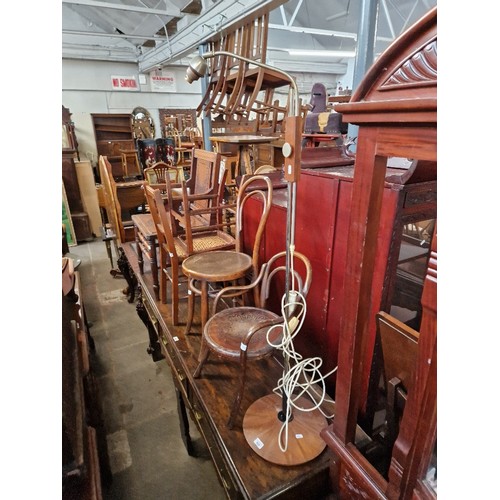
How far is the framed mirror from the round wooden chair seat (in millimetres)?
8494

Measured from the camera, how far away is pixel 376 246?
762 mm

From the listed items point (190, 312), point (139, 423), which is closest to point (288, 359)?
point (190, 312)

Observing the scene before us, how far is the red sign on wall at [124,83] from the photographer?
8414mm

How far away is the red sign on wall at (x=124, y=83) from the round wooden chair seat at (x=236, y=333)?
29.4 feet

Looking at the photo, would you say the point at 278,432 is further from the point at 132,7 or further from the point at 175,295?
the point at 132,7

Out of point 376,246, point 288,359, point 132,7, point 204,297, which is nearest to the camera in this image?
point 376,246

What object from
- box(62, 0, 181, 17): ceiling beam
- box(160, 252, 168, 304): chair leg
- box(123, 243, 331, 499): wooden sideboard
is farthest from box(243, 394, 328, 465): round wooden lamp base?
box(62, 0, 181, 17): ceiling beam

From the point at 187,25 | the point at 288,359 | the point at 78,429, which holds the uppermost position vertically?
the point at 187,25

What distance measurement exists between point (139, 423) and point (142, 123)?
8.37 meters

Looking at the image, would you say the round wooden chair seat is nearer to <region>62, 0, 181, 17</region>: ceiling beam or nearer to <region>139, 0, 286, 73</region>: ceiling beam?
<region>139, 0, 286, 73</region>: ceiling beam

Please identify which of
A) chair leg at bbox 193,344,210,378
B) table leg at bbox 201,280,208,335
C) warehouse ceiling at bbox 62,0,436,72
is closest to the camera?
chair leg at bbox 193,344,210,378

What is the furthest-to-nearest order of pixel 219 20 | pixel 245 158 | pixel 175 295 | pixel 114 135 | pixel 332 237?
→ pixel 114 135, pixel 245 158, pixel 219 20, pixel 175 295, pixel 332 237

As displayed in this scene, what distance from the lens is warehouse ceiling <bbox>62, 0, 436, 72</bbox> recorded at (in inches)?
146
